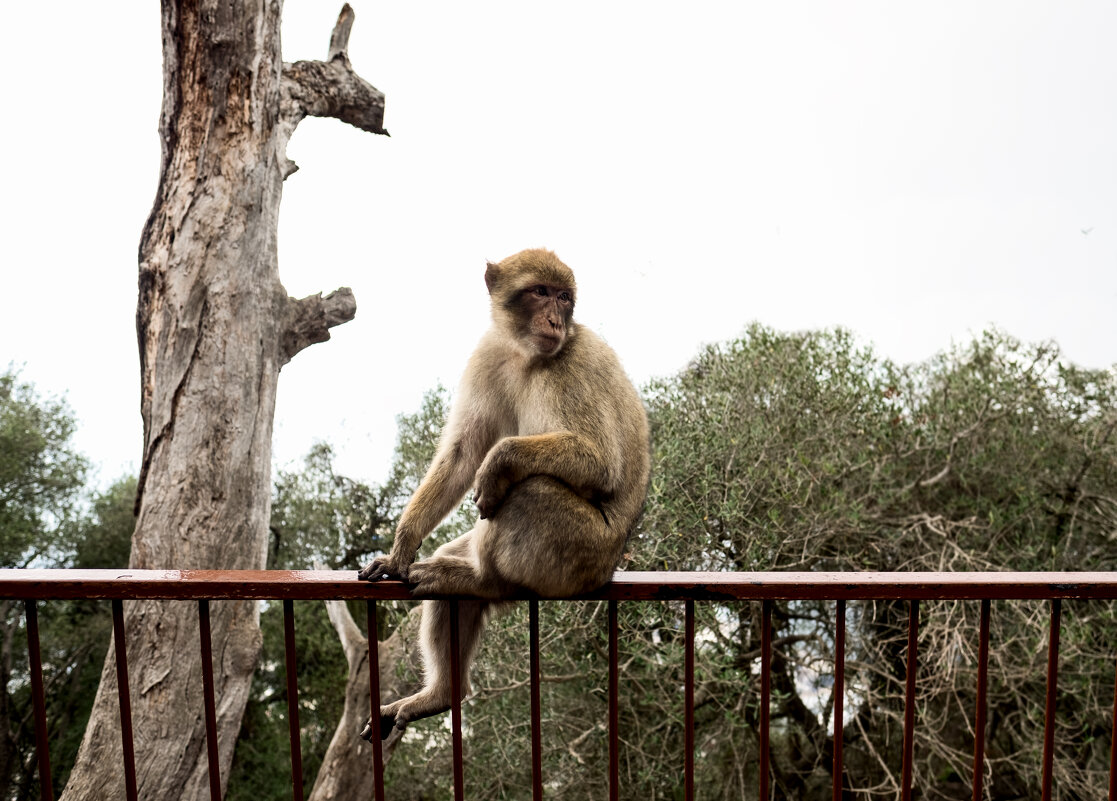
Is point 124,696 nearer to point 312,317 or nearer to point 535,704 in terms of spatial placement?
point 535,704

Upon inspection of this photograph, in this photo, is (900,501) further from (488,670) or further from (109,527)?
(109,527)

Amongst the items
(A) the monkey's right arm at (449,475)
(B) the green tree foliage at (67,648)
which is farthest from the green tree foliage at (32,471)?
(A) the monkey's right arm at (449,475)

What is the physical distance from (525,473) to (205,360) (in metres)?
2.59

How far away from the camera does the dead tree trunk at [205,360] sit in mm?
3959

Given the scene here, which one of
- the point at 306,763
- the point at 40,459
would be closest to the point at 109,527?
the point at 40,459

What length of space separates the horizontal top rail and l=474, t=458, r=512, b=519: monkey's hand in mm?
361

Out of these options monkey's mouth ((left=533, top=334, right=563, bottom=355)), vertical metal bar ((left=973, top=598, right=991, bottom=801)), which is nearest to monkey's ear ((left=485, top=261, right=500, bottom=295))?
monkey's mouth ((left=533, top=334, right=563, bottom=355))

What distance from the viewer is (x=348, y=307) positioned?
4637mm

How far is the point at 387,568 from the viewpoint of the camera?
1994mm

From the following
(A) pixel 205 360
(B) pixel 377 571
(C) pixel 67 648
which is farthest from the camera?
(C) pixel 67 648

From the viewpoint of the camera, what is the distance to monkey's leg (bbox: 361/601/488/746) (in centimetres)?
218

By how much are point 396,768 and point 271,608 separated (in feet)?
7.24

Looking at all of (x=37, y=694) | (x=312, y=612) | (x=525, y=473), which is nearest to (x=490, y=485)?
(x=525, y=473)

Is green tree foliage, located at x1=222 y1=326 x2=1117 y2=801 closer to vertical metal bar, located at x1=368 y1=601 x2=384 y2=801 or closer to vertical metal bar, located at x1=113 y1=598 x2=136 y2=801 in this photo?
vertical metal bar, located at x1=368 y1=601 x2=384 y2=801
